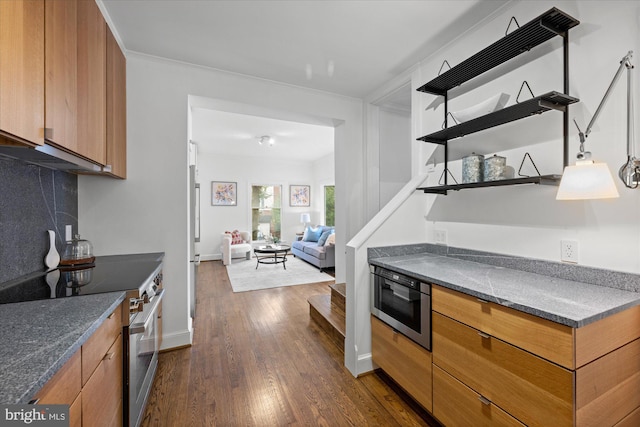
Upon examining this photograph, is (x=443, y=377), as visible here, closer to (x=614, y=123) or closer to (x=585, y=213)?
(x=585, y=213)

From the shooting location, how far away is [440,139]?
7.36 feet

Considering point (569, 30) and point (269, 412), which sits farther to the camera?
point (269, 412)

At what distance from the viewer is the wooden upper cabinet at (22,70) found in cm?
89

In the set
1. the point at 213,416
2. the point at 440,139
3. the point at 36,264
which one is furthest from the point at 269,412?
the point at 440,139

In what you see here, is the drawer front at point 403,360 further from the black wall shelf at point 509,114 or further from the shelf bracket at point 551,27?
the shelf bracket at point 551,27

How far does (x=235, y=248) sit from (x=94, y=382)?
570cm

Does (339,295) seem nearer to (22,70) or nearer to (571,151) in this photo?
(571,151)

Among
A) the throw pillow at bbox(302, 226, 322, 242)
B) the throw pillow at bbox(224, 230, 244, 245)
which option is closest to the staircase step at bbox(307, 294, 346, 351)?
the throw pillow at bbox(302, 226, 322, 242)

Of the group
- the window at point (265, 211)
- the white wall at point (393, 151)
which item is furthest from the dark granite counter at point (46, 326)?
the window at point (265, 211)

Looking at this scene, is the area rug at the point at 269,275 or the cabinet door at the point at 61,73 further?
the area rug at the point at 269,275

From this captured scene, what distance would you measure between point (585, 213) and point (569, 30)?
102cm

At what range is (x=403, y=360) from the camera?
6.04 feet

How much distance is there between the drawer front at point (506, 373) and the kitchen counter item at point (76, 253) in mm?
2400

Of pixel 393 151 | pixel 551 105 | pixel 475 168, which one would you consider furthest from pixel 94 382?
pixel 393 151
